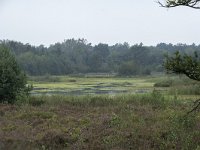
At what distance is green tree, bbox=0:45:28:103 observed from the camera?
22906mm

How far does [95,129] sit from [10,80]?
33.5 feet

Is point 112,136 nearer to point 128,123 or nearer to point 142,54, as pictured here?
point 128,123

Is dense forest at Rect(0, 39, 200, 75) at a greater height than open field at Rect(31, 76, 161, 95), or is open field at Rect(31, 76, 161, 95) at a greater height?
A: dense forest at Rect(0, 39, 200, 75)

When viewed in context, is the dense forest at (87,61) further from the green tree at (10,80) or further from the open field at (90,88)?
the green tree at (10,80)

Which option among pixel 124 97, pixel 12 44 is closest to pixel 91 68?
pixel 12 44

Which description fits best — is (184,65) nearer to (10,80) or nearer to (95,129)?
(95,129)

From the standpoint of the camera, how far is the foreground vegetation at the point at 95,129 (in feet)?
39.5

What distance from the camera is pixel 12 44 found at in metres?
114

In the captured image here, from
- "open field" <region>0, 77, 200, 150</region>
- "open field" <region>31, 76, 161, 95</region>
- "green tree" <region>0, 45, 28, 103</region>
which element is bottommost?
"open field" <region>31, 76, 161, 95</region>

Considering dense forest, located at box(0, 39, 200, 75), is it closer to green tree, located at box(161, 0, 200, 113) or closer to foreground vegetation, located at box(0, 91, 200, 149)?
foreground vegetation, located at box(0, 91, 200, 149)

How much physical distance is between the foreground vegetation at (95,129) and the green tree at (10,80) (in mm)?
2731

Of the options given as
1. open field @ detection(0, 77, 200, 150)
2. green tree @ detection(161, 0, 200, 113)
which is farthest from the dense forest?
green tree @ detection(161, 0, 200, 113)

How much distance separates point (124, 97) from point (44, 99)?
190 inches

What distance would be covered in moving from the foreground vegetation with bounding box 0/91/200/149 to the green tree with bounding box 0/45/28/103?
2731 mm
